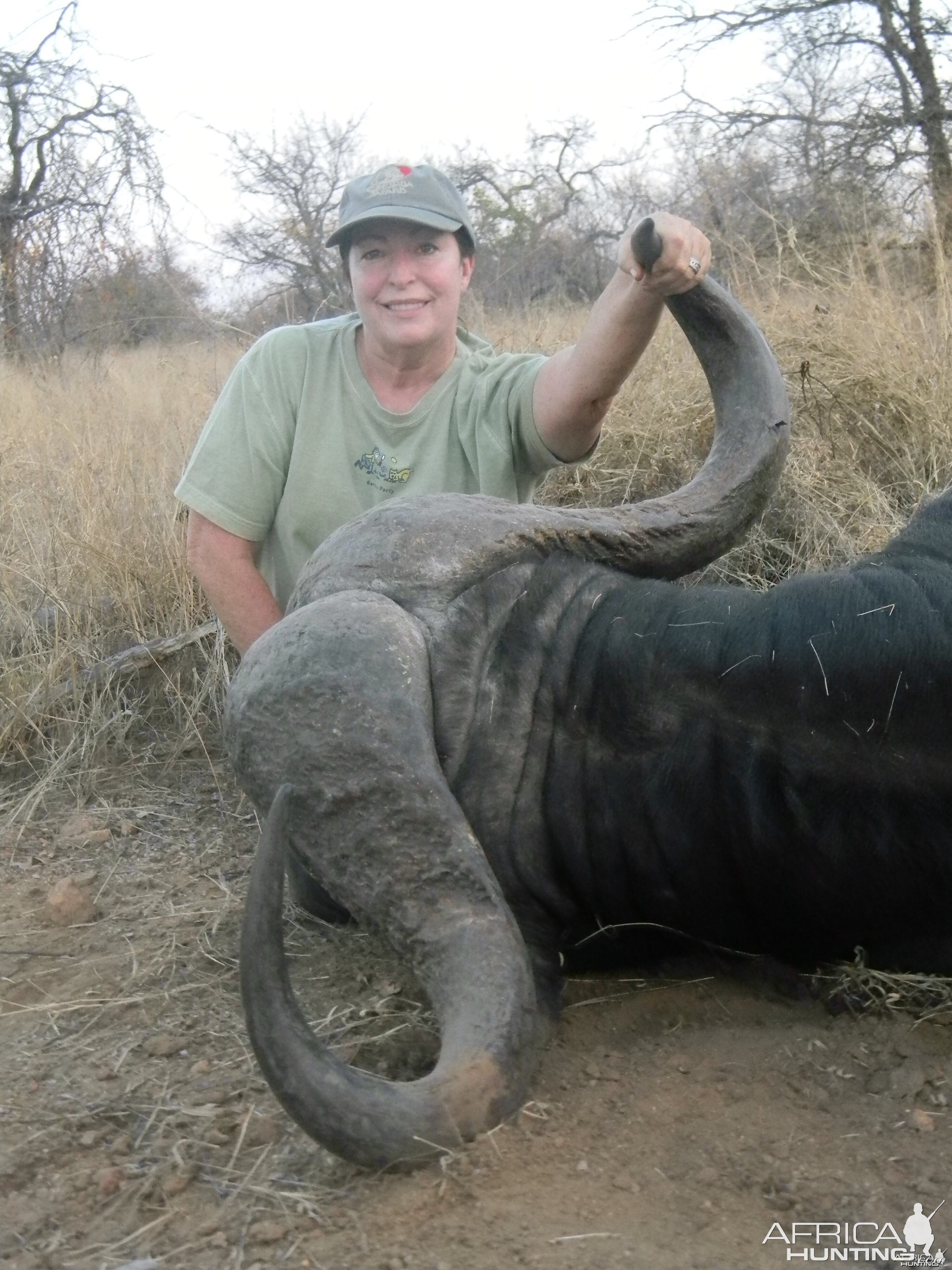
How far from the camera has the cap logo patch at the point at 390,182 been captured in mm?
3699

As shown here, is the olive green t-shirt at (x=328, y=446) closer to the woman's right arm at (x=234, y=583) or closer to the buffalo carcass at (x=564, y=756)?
the woman's right arm at (x=234, y=583)

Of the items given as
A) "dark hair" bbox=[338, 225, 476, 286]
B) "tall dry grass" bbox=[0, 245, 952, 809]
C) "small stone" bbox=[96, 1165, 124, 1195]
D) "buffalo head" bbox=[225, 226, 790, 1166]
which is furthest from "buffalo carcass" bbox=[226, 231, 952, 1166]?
"tall dry grass" bbox=[0, 245, 952, 809]

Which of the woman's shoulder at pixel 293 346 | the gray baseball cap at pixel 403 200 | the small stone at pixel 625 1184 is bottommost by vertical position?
the small stone at pixel 625 1184

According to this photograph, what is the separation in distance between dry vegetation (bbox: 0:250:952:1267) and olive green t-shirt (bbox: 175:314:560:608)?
0.82 m

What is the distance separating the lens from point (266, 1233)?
1.89 meters

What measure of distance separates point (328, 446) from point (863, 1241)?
2.63 m

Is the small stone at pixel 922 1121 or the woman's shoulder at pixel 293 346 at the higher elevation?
the woman's shoulder at pixel 293 346

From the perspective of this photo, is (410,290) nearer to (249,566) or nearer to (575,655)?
(249,566)

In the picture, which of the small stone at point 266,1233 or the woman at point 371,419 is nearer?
the small stone at point 266,1233

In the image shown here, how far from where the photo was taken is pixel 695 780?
2.29 metres

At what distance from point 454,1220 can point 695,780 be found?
Result: 84cm

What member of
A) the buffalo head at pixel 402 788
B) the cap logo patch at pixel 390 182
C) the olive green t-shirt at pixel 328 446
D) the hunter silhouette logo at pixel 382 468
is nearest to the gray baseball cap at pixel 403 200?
the cap logo patch at pixel 390 182

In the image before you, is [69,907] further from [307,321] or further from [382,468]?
[307,321]

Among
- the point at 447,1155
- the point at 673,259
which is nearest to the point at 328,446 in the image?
the point at 673,259
